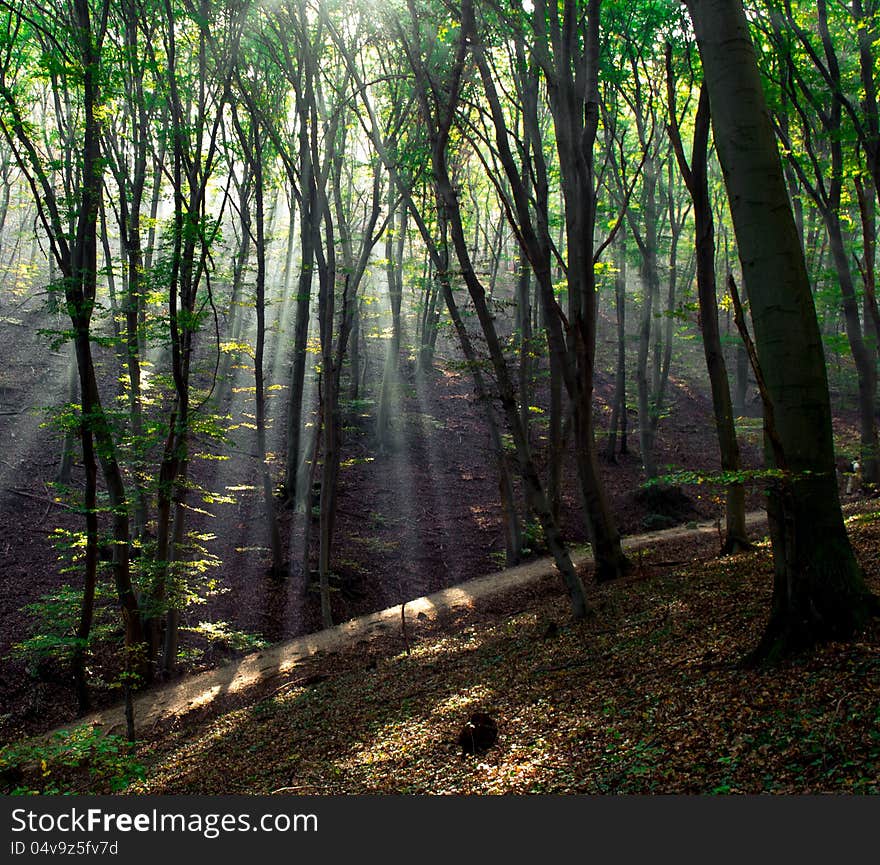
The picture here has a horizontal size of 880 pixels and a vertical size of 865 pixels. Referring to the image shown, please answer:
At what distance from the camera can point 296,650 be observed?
10.0 metres

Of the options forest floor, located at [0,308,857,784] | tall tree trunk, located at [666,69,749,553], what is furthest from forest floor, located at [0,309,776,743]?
tall tree trunk, located at [666,69,749,553]

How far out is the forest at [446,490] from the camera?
4.20m

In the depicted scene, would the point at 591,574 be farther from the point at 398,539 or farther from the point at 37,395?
the point at 37,395

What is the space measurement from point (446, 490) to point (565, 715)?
1454cm

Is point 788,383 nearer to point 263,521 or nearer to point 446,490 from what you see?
point 263,521

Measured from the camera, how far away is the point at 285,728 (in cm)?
628

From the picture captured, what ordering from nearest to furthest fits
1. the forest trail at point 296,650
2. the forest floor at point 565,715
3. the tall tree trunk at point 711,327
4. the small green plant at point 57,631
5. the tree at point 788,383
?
the forest floor at point 565,715 → the tree at point 788,383 → the small green plant at point 57,631 → the forest trail at point 296,650 → the tall tree trunk at point 711,327

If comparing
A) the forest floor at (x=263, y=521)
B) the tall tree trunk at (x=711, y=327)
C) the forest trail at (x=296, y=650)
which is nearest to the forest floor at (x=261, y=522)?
the forest floor at (x=263, y=521)

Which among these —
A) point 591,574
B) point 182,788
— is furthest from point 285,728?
point 591,574

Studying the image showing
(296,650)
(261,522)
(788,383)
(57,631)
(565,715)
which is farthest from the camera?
(261,522)

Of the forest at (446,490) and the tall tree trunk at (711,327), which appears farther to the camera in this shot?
the tall tree trunk at (711,327)

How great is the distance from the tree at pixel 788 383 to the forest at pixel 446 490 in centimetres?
2

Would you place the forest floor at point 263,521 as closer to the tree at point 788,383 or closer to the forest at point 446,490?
the forest at point 446,490

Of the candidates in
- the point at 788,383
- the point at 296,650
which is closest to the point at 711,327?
the point at 788,383
